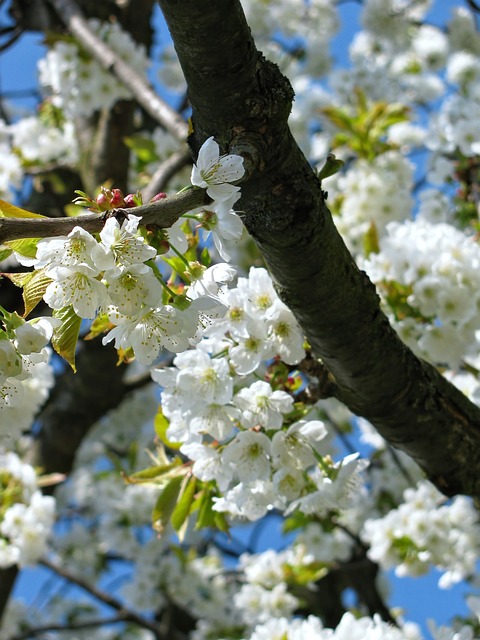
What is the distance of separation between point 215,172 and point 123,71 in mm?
2186

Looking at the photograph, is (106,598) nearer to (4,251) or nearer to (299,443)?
(299,443)

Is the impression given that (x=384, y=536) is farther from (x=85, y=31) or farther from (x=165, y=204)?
→ (x=85, y=31)

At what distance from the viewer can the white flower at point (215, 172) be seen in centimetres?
88

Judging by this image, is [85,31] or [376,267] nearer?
[376,267]

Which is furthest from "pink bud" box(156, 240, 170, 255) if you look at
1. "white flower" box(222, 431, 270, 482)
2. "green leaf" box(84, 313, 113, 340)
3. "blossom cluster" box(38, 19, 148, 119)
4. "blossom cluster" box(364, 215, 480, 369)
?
"blossom cluster" box(38, 19, 148, 119)

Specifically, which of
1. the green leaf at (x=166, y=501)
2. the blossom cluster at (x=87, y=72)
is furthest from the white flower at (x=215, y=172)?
the blossom cluster at (x=87, y=72)

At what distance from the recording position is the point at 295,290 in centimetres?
117

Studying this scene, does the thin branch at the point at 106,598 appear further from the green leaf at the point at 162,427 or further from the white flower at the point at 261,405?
the white flower at the point at 261,405

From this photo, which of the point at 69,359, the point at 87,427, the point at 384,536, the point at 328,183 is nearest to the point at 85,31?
the point at 328,183

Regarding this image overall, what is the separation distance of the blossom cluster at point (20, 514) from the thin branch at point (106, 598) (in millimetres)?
1253

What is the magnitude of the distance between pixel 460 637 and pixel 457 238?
1.08m

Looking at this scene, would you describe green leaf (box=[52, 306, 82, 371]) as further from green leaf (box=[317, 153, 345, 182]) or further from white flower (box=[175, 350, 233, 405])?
green leaf (box=[317, 153, 345, 182])

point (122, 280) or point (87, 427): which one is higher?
point (87, 427)

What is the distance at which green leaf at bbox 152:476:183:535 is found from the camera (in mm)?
1502
